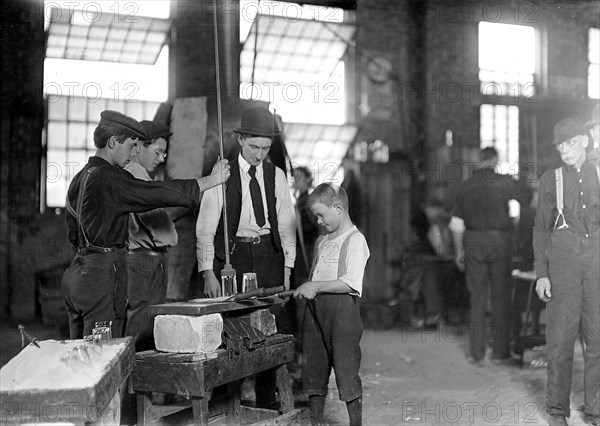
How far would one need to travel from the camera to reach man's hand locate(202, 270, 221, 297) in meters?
5.29

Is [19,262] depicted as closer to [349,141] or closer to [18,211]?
[18,211]

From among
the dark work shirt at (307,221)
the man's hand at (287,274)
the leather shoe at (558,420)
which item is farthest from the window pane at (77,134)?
the leather shoe at (558,420)

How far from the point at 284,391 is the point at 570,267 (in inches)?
90.1

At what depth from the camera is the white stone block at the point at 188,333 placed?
4289 mm

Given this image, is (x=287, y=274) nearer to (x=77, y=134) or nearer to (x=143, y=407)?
(x=143, y=407)

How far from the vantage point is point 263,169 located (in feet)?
18.6

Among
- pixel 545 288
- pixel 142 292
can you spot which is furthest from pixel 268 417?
pixel 545 288

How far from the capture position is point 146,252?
548 centimetres

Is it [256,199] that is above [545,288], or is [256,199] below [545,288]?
above

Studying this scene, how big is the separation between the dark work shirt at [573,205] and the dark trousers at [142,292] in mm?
2926

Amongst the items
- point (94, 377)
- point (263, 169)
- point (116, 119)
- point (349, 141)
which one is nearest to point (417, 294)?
point (349, 141)

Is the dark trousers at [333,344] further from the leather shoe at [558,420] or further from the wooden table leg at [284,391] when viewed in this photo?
the leather shoe at [558,420]

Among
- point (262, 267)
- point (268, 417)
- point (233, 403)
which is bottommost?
point (268, 417)

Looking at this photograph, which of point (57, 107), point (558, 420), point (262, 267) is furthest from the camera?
point (57, 107)
